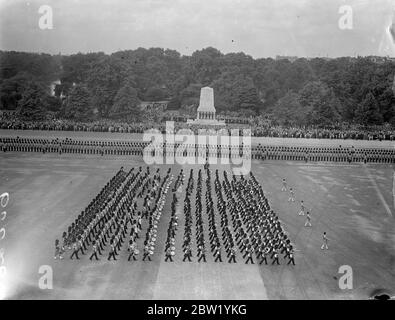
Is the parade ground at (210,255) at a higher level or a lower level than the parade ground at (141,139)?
lower

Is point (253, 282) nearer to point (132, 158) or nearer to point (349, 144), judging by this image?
point (132, 158)

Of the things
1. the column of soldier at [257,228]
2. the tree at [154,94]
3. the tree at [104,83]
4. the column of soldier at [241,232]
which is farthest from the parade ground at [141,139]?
the tree at [154,94]

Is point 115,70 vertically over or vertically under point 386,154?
over

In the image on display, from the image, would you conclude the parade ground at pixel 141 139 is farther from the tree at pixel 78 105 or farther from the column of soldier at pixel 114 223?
the column of soldier at pixel 114 223

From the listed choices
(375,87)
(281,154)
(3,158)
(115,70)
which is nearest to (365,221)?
(281,154)

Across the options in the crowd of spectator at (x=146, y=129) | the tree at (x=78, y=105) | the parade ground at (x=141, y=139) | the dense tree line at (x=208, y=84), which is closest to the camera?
the parade ground at (x=141, y=139)

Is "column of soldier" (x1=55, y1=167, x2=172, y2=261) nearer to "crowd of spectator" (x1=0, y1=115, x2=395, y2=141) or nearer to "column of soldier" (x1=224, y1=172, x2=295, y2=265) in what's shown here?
"column of soldier" (x1=224, y1=172, x2=295, y2=265)

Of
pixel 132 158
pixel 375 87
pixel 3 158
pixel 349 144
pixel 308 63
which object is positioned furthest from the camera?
pixel 308 63
